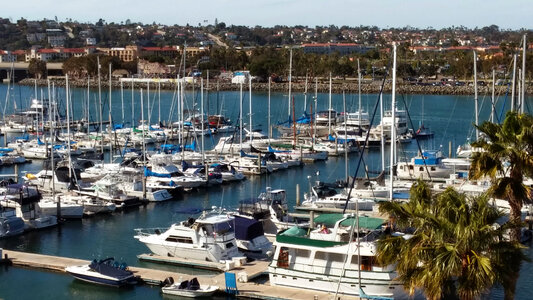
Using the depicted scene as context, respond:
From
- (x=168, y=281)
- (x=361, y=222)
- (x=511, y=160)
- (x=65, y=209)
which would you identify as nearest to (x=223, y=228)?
(x=168, y=281)

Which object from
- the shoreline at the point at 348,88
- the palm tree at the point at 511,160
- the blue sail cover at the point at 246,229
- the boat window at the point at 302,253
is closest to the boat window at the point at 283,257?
the boat window at the point at 302,253

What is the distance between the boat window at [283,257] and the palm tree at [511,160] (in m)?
8.25

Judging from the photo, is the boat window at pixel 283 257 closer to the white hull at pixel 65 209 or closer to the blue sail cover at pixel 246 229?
the blue sail cover at pixel 246 229

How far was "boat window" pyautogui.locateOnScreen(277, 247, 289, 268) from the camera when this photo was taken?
26.4 metres

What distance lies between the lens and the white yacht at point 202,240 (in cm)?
3039

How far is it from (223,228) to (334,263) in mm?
6263

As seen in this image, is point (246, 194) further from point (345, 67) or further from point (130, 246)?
point (345, 67)

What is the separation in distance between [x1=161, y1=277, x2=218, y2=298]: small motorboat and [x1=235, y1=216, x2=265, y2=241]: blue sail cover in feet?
14.1

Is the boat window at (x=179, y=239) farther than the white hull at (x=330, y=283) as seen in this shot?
Yes

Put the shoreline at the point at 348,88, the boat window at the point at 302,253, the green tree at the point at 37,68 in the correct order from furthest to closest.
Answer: the green tree at the point at 37,68 → the shoreline at the point at 348,88 → the boat window at the point at 302,253

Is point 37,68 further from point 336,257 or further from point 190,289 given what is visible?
point 336,257

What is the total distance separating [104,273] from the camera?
28688 millimetres

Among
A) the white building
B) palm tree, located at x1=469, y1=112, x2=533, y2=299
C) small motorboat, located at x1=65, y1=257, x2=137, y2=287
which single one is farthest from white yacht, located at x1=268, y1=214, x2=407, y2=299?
the white building

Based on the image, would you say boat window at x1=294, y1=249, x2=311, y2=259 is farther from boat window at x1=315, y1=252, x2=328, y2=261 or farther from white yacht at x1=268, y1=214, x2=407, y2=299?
boat window at x1=315, y1=252, x2=328, y2=261
